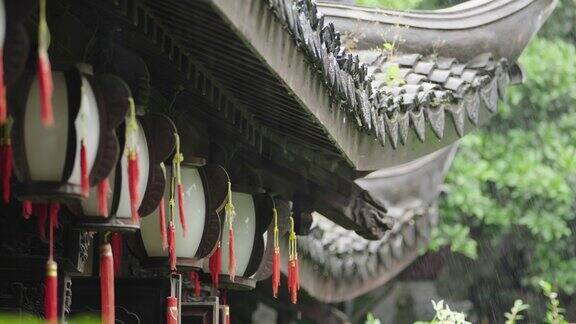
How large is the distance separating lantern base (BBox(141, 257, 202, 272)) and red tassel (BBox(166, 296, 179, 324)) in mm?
117

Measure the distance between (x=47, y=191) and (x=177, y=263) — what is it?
148cm

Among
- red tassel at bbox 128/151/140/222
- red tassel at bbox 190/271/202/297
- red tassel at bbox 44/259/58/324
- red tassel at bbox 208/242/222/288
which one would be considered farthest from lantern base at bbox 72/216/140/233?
red tassel at bbox 190/271/202/297

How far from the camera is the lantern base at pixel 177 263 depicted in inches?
194

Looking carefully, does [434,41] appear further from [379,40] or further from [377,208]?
[377,208]

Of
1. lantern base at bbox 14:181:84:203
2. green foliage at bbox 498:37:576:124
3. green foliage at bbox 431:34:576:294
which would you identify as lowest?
lantern base at bbox 14:181:84:203

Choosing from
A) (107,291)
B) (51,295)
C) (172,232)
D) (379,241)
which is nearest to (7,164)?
(51,295)

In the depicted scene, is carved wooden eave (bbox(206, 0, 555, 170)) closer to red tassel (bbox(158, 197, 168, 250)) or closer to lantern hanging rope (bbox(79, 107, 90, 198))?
lantern hanging rope (bbox(79, 107, 90, 198))

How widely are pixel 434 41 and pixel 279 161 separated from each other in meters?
1.90

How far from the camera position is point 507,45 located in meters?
7.78

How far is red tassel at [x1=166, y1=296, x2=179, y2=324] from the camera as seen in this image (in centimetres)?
491

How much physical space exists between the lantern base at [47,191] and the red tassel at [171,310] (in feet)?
4.66

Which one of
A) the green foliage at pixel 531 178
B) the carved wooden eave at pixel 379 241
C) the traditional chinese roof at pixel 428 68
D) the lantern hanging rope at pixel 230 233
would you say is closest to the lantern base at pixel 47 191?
the lantern hanging rope at pixel 230 233

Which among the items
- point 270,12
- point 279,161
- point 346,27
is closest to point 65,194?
point 270,12

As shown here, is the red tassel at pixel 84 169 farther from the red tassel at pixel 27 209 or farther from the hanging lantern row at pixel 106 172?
the red tassel at pixel 27 209
